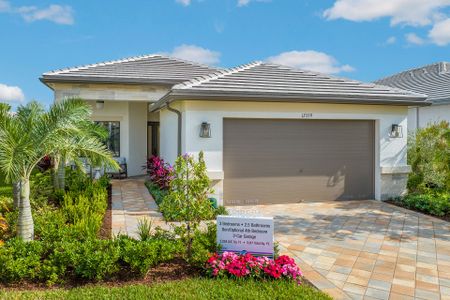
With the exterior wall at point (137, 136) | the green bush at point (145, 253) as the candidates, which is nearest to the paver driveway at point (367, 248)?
the green bush at point (145, 253)

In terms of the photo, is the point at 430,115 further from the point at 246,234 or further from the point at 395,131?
the point at 246,234

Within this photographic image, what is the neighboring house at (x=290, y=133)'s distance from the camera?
905cm

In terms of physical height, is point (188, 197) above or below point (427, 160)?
below

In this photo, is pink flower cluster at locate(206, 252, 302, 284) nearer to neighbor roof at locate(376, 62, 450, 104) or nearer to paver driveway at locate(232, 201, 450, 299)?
paver driveway at locate(232, 201, 450, 299)

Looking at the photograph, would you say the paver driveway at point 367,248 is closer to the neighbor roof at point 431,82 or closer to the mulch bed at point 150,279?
the mulch bed at point 150,279

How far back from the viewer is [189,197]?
4906 millimetres

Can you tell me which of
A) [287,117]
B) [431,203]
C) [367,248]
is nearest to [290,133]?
[287,117]

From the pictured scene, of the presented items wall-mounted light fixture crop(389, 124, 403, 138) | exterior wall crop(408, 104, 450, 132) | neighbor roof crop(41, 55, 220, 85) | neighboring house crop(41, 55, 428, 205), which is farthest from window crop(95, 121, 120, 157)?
exterior wall crop(408, 104, 450, 132)

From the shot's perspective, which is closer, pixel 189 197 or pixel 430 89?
pixel 189 197

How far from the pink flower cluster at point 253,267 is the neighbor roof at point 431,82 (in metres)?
13.8

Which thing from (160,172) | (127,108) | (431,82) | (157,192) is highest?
(431,82)

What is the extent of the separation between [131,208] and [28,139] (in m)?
4.19

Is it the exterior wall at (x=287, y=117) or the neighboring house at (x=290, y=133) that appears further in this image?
the neighboring house at (x=290, y=133)

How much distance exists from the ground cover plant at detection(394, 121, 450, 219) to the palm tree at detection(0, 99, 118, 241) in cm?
904
